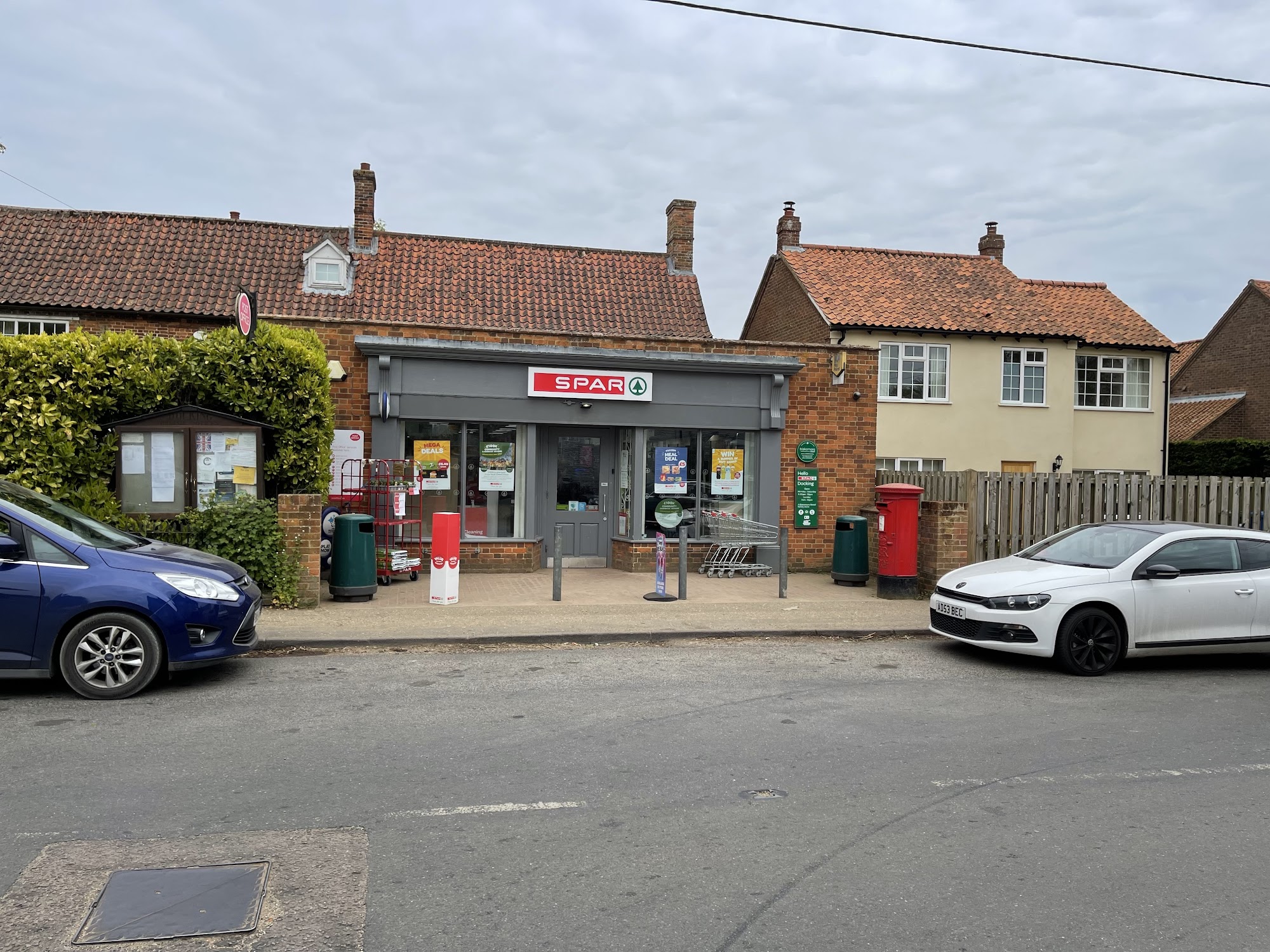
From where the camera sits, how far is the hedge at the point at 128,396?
1027 centimetres

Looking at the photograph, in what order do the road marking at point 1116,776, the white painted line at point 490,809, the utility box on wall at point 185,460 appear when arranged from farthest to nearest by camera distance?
the utility box on wall at point 185,460, the road marking at point 1116,776, the white painted line at point 490,809

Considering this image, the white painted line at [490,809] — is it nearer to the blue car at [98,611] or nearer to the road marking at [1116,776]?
the road marking at [1116,776]

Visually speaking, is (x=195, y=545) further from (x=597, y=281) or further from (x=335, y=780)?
(x=597, y=281)

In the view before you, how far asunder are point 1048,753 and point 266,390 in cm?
909

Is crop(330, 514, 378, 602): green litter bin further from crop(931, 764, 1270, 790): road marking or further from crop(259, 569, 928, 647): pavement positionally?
crop(931, 764, 1270, 790): road marking

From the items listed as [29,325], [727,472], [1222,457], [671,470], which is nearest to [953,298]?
[1222,457]

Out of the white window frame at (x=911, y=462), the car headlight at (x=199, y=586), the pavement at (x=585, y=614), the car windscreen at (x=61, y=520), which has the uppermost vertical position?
the white window frame at (x=911, y=462)

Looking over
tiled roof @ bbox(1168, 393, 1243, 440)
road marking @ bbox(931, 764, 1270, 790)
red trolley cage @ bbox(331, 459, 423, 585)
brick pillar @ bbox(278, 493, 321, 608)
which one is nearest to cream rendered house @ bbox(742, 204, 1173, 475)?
tiled roof @ bbox(1168, 393, 1243, 440)

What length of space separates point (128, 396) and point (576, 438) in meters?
6.90

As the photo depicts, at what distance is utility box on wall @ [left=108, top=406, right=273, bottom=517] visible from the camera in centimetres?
1086

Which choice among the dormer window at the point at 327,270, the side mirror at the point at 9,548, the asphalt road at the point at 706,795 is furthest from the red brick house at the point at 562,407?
the side mirror at the point at 9,548

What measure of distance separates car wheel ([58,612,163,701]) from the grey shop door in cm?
895

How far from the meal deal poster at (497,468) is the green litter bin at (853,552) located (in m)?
5.17

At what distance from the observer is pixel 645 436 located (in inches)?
615
